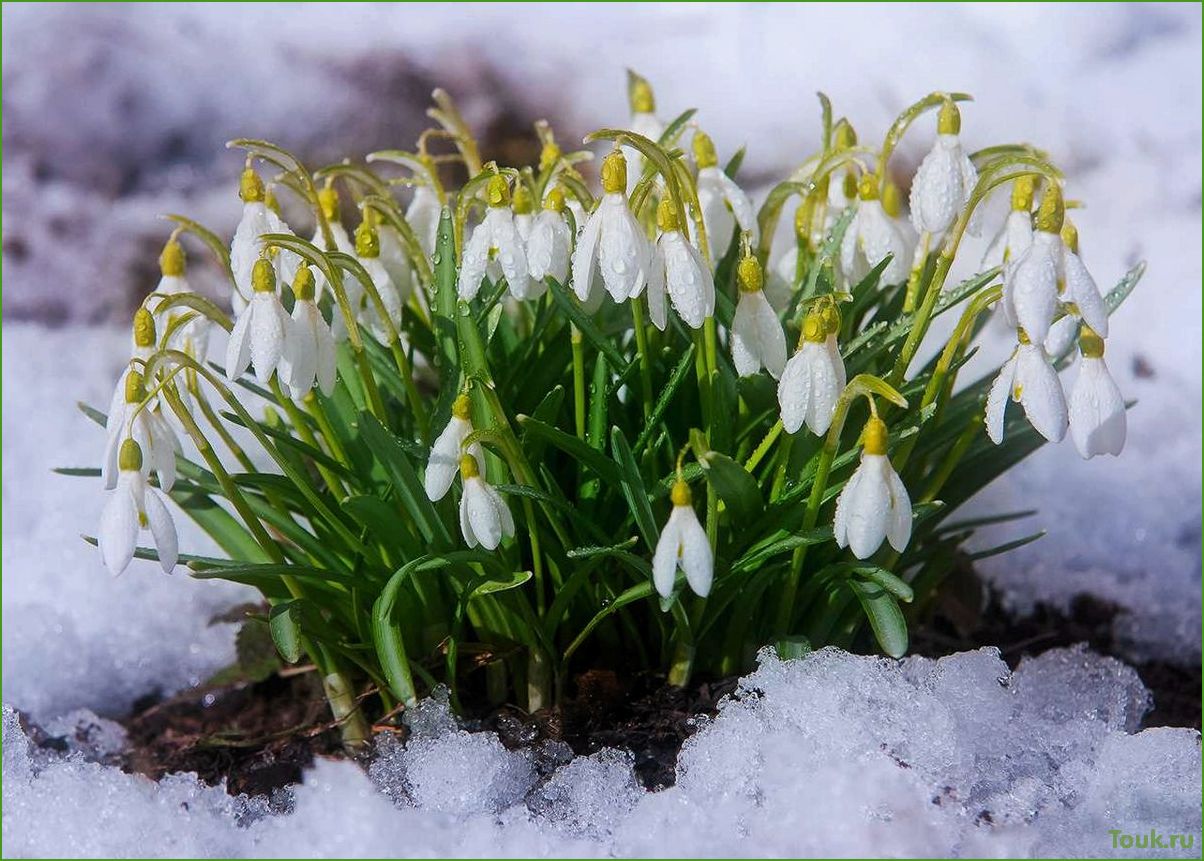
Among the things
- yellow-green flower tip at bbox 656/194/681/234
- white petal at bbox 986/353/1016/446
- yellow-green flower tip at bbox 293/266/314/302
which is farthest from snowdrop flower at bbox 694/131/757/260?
yellow-green flower tip at bbox 293/266/314/302

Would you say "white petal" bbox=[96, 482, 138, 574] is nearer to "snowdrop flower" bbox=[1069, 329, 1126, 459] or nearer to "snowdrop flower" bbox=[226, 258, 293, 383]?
"snowdrop flower" bbox=[226, 258, 293, 383]

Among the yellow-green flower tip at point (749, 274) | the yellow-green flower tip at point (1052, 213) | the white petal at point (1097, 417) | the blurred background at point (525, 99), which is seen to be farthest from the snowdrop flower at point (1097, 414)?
the blurred background at point (525, 99)

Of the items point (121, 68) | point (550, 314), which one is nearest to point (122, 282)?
point (121, 68)

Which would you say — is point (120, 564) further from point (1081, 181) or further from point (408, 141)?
point (1081, 181)

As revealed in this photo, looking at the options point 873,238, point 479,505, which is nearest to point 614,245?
point 479,505

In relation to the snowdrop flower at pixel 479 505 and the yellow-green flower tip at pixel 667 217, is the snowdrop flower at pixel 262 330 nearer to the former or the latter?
the snowdrop flower at pixel 479 505

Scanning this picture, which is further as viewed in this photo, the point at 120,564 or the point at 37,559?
the point at 37,559

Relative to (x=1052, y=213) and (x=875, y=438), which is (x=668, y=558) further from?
(x=1052, y=213)
